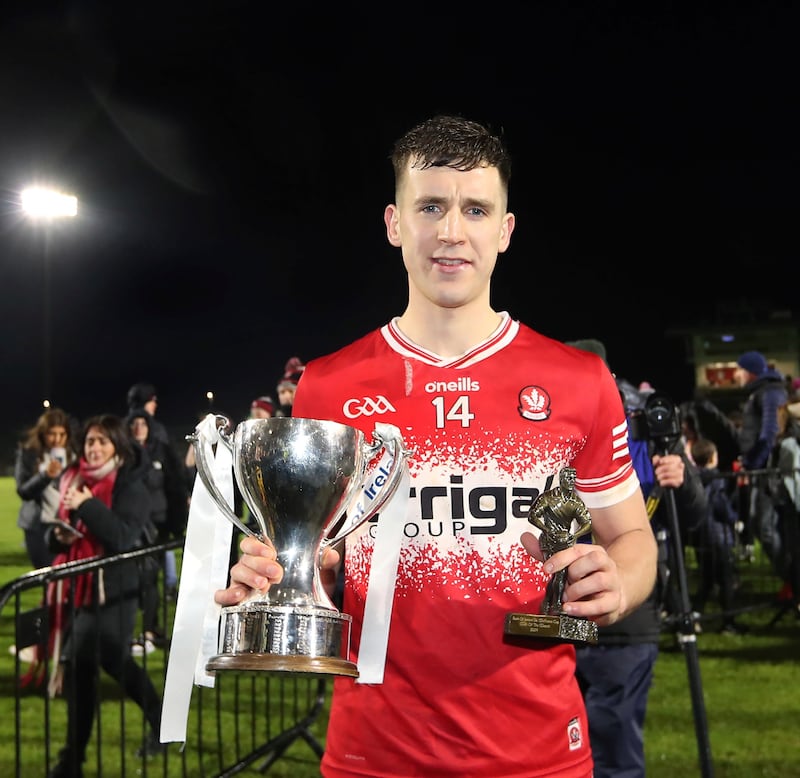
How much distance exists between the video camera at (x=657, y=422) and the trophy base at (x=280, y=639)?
3.21 meters

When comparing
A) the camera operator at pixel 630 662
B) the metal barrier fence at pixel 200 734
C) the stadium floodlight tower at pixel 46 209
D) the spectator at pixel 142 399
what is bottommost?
the metal barrier fence at pixel 200 734

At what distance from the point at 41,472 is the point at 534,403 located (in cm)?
825

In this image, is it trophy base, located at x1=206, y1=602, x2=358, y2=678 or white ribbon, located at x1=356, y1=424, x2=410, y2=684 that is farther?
white ribbon, located at x1=356, y1=424, x2=410, y2=684

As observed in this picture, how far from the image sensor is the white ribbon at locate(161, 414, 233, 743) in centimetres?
234

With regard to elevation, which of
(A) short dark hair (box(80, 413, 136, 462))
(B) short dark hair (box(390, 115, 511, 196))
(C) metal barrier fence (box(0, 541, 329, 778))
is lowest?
(C) metal barrier fence (box(0, 541, 329, 778))

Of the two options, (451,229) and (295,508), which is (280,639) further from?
(451,229)

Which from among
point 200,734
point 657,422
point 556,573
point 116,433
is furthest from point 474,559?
point 116,433

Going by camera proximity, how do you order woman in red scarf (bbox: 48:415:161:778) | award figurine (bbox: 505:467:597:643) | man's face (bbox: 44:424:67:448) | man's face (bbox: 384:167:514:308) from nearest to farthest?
award figurine (bbox: 505:467:597:643) → man's face (bbox: 384:167:514:308) → woman in red scarf (bbox: 48:415:161:778) → man's face (bbox: 44:424:67:448)

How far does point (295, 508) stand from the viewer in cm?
219

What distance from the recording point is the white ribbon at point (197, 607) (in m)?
2.34

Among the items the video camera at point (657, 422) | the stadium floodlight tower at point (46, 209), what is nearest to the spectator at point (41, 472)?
the stadium floodlight tower at point (46, 209)

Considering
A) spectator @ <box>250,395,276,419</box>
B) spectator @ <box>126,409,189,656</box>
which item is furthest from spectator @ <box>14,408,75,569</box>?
spectator @ <box>250,395,276,419</box>

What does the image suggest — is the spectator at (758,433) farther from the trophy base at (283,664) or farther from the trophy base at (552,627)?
the trophy base at (283,664)

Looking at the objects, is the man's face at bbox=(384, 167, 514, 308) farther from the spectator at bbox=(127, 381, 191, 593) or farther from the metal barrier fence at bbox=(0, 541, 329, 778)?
the spectator at bbox=(127, 381, 191, 593)
